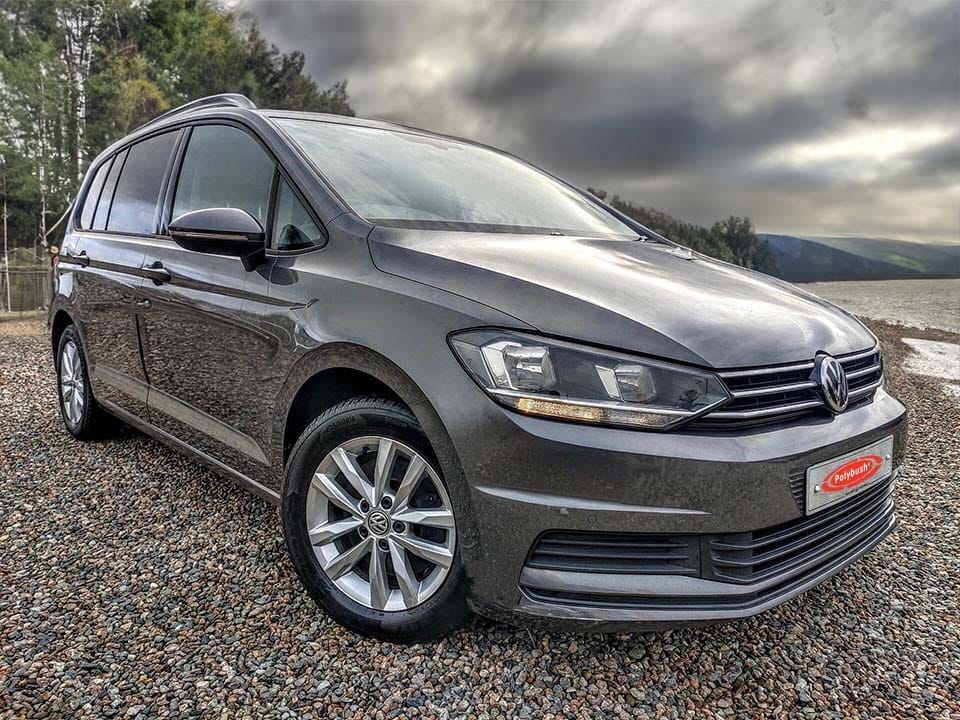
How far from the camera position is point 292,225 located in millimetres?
2387

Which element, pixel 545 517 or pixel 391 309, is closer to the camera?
pixel 545 517

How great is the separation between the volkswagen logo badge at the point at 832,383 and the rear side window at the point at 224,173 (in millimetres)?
1901

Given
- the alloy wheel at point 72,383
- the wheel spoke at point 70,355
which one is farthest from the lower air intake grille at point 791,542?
the wheel spoke at point 70,355

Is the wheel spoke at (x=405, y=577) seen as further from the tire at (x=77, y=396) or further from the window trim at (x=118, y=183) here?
→ the tire at (x=77, y=396)

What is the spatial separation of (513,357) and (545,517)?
0.40m

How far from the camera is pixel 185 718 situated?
1.77 meters

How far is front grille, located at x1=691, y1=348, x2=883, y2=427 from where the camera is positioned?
1722 millimetres

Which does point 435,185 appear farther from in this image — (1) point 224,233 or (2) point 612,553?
(2) point 612,553

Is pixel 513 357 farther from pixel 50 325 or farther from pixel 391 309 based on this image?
pixel 50 325

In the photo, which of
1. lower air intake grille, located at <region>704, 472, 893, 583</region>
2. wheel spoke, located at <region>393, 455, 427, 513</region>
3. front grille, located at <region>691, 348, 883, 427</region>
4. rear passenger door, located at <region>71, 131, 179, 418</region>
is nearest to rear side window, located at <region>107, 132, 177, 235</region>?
rear passenger door, located at <region>71, 131, 179, 418</region>

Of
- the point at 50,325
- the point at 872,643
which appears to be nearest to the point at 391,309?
the point at 872,643

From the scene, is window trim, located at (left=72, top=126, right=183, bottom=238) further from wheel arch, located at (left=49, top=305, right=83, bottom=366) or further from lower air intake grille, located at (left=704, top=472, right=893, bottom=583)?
lower air intake grille, located at (left=704, top=472, right=893, bottom=583)

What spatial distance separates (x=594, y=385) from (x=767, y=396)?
49cm

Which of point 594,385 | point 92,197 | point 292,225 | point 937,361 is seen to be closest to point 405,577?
point 594,385
